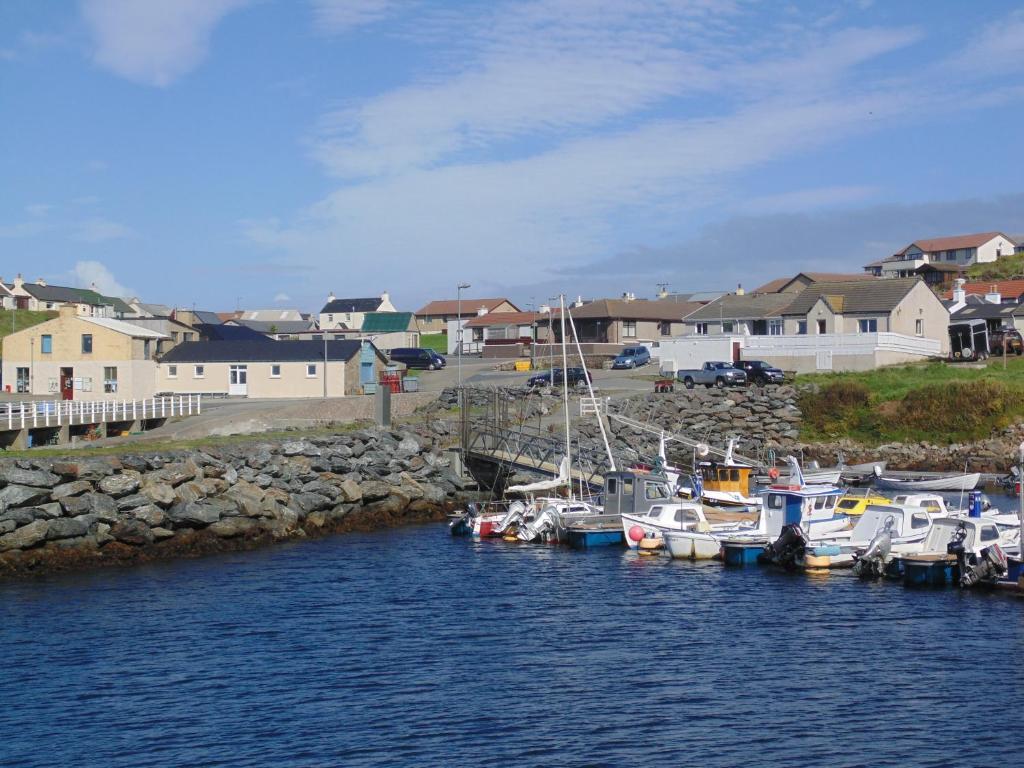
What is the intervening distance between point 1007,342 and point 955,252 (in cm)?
7926

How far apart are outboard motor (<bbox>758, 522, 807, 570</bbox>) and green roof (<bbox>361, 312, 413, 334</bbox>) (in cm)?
10048

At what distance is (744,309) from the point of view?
3794 inches

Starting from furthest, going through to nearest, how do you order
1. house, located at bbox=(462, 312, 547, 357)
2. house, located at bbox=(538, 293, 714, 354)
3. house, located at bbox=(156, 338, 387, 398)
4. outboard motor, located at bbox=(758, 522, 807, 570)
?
house, located at bbox=(462, 312, 547, 357)
house, located at bbox=(538, 293, 714, 354)
house, located at bbox=(156, 338, 387, 398)
outboard motor, located at bbox=(758, 522, 807, 570)

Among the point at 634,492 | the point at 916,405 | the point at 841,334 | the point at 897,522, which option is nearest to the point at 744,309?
the point at 841,334

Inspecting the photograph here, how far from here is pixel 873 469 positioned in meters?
58.8

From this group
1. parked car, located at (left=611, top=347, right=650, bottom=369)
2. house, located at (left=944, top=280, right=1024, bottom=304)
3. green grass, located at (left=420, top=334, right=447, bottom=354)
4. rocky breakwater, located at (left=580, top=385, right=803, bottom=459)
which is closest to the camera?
rocky breakwater, located at (left=580, top=385, right=803, bottom=459)

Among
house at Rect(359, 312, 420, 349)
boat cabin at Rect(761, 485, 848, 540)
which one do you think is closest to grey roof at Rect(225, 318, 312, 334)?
house at Rect(359, 312, 420, 349)

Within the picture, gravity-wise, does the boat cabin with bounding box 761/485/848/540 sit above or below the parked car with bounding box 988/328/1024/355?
below

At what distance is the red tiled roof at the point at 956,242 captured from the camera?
524 feet

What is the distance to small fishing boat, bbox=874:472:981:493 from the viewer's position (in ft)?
179

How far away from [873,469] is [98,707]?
43.0 meters

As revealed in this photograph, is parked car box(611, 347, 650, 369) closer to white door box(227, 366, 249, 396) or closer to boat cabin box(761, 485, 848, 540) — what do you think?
white door box(227, 366, 249, 396)

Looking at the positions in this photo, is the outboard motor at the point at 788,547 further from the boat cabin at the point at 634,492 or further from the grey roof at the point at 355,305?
the grey roof at the point at 355,305

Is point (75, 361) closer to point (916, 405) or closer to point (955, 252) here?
point (916, 405)
